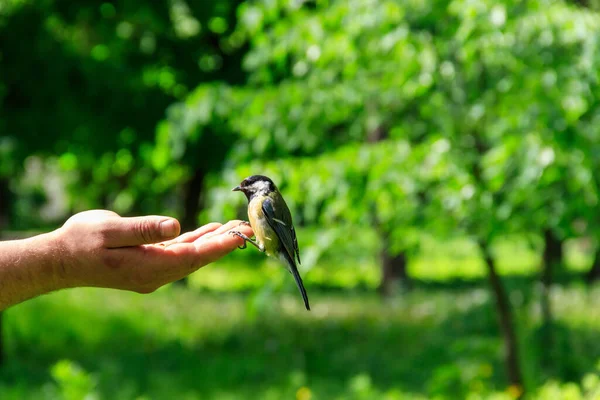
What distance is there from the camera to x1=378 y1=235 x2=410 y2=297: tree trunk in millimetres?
14164

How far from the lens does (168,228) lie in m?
2.20

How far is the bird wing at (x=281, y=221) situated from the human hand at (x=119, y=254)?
493 millimetres

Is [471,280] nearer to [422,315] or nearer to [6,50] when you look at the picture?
[422,315]

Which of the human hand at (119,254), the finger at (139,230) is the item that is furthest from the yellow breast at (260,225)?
the finger at (139,230)

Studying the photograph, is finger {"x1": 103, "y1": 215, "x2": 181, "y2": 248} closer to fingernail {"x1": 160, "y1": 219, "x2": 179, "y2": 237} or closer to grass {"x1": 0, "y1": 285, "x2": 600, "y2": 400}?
fingernail {"x1": 160, "y1": 219, "x2": 179, "y2": 237}

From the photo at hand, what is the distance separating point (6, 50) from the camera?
29.0 ft

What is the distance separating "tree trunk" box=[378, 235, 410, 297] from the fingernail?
12025 mm

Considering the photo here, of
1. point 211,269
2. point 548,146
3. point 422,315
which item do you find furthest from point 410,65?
point 211,269

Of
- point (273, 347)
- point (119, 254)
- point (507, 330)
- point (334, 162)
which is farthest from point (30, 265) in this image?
point (273, 347)

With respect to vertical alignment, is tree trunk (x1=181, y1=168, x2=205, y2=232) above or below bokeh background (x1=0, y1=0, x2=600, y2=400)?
above

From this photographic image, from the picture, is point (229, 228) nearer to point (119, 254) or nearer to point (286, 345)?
point (119, 254)

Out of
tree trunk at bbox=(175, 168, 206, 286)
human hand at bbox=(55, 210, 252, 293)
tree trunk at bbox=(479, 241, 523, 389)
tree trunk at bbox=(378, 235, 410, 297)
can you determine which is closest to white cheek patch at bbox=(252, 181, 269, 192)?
human hand at bbox=(55, 210, 252, 293)

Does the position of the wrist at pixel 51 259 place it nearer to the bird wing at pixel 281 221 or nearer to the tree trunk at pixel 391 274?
the bird wing at pixel 281 221

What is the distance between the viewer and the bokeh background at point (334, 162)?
16.2ft
